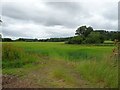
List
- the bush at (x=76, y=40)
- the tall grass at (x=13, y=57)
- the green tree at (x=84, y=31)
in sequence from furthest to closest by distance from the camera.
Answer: the green tree at (x=84, y=31) < the bush at (x=76, y=40) < the tall grass at (x=13, y=57)

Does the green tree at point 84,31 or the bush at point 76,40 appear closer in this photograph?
the bush at point 76,40

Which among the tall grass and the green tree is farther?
the green tree

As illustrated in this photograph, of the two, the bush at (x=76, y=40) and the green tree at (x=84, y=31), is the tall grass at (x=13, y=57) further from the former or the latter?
the green tree at (x=84, y=31)

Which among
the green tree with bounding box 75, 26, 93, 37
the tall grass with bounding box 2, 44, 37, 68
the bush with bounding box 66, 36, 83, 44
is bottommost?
the tall grass with bounding box 2, 44, 37, 68

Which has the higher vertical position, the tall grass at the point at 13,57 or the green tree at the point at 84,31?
the green tree at the point at 84,31

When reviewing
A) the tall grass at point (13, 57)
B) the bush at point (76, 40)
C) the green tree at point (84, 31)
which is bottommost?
the tall grass at point (13, 57)

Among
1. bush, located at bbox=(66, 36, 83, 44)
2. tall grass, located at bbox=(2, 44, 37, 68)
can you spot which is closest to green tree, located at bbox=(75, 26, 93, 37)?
bush, located at bbox=(66, 36, 83, 44)

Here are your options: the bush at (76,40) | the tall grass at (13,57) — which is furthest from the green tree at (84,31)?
the tall grass at (13,57)

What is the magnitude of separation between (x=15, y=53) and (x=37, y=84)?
21.3 ft

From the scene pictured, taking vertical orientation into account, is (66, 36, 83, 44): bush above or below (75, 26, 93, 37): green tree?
below

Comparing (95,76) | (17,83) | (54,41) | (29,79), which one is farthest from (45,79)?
(54,41)

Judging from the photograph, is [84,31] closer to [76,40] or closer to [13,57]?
[76,40]

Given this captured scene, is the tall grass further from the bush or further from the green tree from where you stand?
the green tree

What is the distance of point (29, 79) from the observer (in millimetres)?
7277
